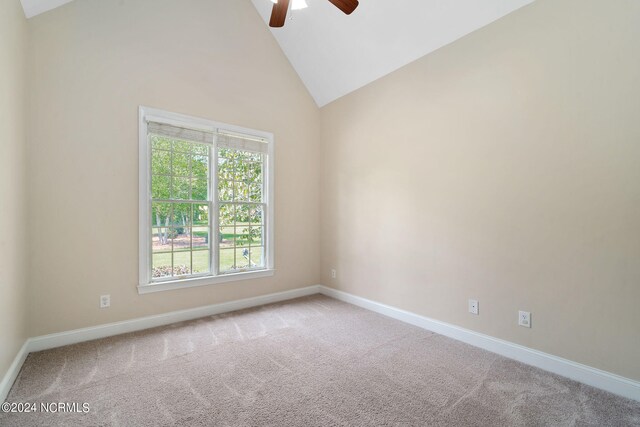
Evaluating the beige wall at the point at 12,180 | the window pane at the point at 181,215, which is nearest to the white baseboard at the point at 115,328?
the beige wall at the point at 12,180

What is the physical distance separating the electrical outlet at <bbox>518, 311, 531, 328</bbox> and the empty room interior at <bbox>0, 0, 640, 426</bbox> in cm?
2

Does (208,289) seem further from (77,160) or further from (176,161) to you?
(77,160)

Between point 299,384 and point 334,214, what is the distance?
254 cm

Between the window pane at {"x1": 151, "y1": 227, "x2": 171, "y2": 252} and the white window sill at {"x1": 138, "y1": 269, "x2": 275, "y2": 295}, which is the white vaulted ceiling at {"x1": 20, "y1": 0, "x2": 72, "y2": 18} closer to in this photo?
the window pane at {"x1": 151, "y1": 227, "x2": 171, "y2": 252}

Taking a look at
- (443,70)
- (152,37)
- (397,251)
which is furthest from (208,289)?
(443,70)

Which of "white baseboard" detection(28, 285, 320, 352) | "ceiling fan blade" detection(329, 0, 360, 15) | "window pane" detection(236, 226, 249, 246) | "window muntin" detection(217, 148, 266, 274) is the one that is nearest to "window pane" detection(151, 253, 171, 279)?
"white baseboard" detection(28, 285, 320, 352)

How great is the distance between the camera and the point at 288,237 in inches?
166

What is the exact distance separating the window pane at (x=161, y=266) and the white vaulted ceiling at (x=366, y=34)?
9.85ft

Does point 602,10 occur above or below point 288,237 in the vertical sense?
above

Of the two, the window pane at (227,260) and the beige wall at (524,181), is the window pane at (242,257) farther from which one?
the beige wall at (524,181)

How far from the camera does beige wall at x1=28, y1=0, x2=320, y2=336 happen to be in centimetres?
258

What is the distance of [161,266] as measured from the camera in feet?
10.6

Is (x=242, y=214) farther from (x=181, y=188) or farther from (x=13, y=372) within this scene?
(x=13, y=372)

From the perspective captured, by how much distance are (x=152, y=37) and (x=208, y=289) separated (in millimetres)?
2810
